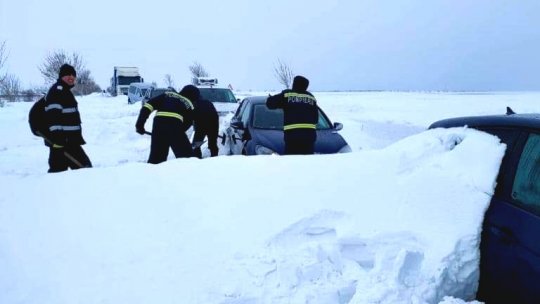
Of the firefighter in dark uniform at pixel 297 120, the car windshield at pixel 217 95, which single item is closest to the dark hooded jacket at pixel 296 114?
the firefighter in dark uniform at pixel 297 120

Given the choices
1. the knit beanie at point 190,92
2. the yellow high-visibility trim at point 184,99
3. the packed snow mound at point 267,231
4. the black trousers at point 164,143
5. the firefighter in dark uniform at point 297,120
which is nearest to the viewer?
the packed snow mound at point 267,231

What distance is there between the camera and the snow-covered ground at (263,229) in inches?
99.7

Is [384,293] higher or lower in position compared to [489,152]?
lower

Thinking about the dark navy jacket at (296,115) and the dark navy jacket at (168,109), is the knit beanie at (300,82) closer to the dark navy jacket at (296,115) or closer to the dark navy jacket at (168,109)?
the dark navy jacket at (296,115)

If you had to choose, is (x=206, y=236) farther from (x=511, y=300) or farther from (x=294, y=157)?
(x=511, y=300)

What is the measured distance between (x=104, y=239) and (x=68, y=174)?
1.22 meters

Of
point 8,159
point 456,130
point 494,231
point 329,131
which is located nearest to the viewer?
point 494,231

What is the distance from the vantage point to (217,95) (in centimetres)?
1472

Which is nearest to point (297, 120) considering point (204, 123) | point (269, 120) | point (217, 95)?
point (269, 120)

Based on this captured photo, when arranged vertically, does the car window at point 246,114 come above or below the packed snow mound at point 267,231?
above

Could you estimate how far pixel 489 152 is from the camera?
115 inches

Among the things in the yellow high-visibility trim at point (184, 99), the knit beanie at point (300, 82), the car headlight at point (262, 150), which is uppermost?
the knit beanie at point (300, 82)

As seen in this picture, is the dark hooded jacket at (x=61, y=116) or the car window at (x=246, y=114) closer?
the dark hooded jacket at (x=61, y=116)

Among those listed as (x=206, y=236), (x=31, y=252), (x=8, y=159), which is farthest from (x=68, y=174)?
(x=8, y=159)
